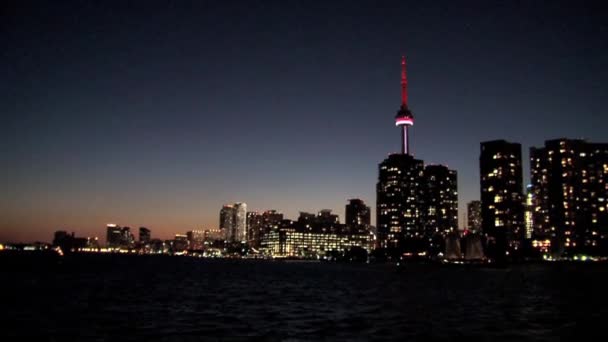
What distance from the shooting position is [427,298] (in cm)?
7894

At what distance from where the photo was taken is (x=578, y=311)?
6131cm

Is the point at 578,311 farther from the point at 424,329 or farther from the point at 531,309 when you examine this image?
the point at 424,329

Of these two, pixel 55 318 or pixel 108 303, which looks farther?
pixel 108 303

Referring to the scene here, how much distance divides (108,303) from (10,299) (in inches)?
515

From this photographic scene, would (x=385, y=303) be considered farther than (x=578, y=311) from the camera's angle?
Yes

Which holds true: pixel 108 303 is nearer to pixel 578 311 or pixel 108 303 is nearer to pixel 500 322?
pixel 500 322

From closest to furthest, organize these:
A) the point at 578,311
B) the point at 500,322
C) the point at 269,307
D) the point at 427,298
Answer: the point at 500,322 < the point at 578,311 < the point at 269,307 < the point at 427,298

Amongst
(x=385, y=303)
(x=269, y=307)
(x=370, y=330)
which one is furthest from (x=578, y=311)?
(x=269, y=307)

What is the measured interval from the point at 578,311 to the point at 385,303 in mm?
21548

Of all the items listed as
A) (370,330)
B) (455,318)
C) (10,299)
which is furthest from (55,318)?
(455,318)

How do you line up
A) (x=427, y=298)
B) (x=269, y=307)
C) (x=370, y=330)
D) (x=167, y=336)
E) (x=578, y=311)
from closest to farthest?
(x=167, y=336) → (x=370, y=330) → (x=578, y=311) → (x=269, y=307) → (x=427, y=298)

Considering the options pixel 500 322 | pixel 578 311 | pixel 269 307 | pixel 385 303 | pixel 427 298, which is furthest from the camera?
pixel 427 298

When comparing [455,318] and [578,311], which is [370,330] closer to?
[455,318]

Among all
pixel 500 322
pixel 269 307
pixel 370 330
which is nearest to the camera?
pixel 370 330
